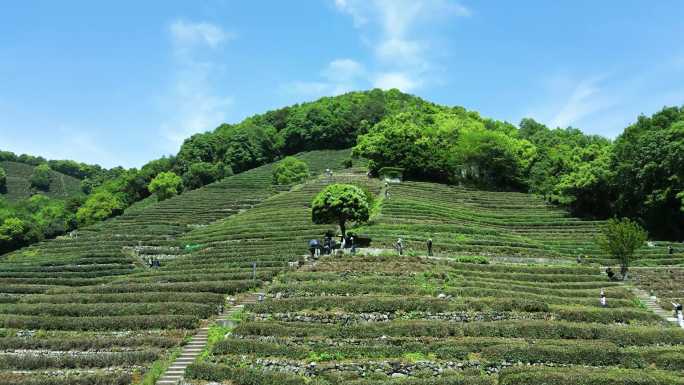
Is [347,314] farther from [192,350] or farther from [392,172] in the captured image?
[392,172]

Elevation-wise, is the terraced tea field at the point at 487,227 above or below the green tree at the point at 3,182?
below

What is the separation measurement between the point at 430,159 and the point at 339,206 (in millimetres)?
40074

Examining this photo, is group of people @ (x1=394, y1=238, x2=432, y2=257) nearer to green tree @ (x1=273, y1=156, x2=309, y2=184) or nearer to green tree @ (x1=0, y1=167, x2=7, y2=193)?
green tree @ (x1=273, y1=156, x2=309, y2=184)

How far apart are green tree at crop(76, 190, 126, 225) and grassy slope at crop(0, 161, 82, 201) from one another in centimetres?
4739

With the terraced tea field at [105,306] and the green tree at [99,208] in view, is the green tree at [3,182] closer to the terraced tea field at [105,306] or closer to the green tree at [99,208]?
the green tree at [99,208]

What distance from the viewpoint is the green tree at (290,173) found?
7706cm

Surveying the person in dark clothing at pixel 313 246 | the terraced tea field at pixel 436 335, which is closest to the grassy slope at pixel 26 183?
the person in dark clothing at pixel 313 246

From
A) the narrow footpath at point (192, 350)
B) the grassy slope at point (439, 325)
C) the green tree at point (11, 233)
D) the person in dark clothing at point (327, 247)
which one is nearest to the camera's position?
the grassy slope at point (439, 325)

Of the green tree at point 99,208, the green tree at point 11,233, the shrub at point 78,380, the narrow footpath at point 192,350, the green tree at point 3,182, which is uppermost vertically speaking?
the green tree at point 3,182

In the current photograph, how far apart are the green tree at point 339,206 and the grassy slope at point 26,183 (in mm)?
114605

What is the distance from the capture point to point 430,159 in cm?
7269

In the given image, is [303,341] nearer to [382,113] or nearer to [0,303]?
[0,303]

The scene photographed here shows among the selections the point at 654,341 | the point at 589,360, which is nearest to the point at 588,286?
the point at 654,341

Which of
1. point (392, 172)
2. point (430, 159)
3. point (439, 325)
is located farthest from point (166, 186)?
point (439, 325)
